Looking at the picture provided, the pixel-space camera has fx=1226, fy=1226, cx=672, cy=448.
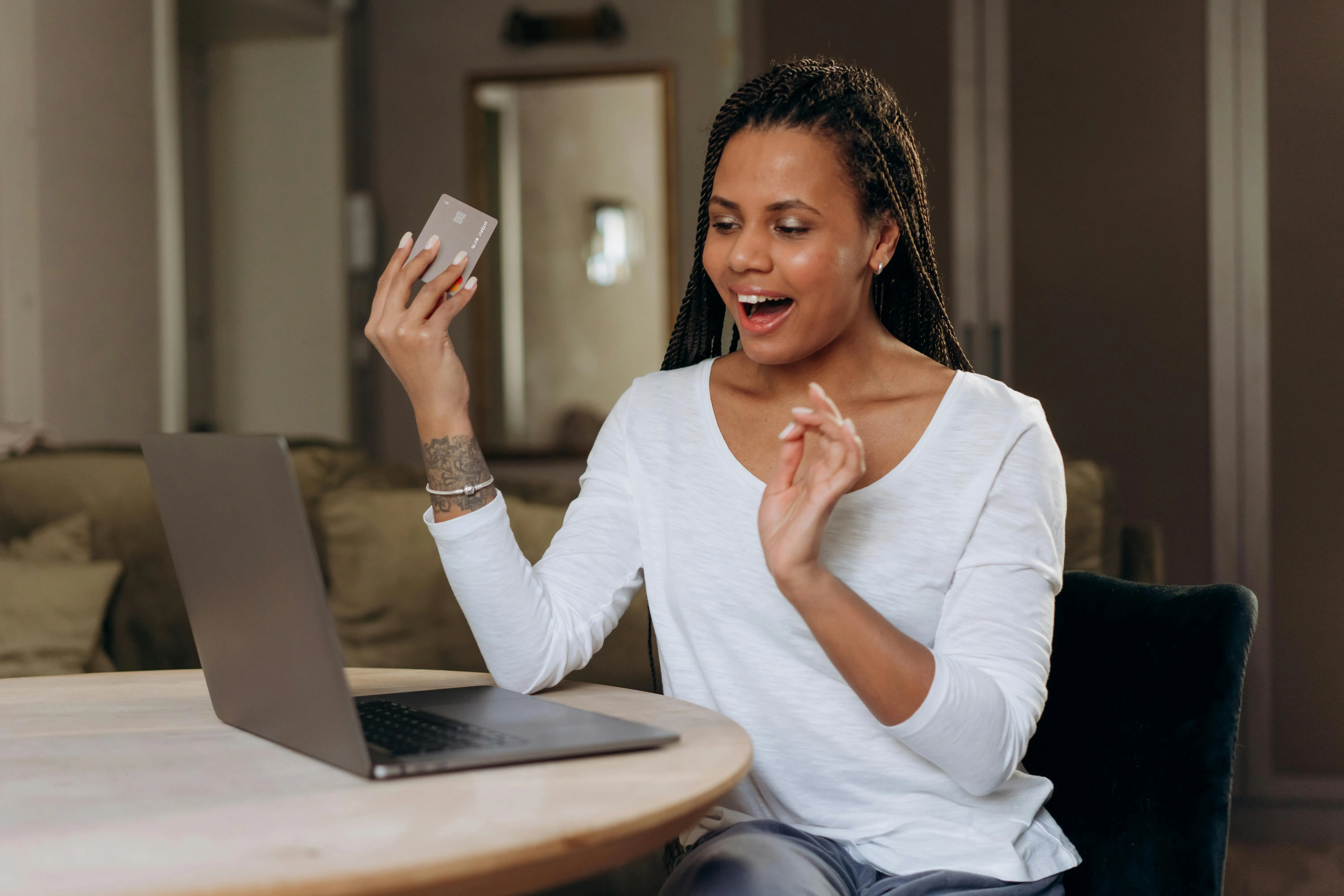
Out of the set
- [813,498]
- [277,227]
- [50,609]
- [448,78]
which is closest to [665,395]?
[813,498]

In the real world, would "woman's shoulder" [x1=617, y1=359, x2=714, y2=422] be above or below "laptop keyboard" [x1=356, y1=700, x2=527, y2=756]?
above

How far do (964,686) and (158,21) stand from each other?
312cm

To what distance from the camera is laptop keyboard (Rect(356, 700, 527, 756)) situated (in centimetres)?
83

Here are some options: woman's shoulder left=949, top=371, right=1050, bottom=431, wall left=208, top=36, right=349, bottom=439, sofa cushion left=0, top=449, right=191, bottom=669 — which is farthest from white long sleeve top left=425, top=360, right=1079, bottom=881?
wall left=208, top=36, right=349, bottom=439

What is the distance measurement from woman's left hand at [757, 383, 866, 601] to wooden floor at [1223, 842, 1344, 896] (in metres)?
1.85

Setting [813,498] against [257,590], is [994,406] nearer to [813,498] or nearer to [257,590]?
[813,498]

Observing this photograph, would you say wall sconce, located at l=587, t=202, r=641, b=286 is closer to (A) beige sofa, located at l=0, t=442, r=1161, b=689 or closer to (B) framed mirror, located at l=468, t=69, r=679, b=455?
(B) framed mirror, located at l=468, t=69, r=679, b=455

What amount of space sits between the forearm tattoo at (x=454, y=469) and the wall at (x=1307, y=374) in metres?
2.37

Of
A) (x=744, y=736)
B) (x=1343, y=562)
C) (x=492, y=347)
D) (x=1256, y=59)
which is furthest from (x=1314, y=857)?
(x=492, y=347)

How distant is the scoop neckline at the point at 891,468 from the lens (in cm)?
113

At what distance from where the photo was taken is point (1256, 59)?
2.84 metres

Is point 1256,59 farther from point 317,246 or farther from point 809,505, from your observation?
point 317,246

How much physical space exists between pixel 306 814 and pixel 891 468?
64cm

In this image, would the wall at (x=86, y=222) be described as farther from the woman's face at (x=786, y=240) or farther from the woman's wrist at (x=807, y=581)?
the woman's wrist at (x=807, y=581)
